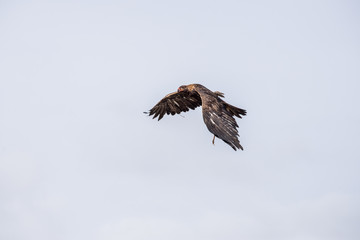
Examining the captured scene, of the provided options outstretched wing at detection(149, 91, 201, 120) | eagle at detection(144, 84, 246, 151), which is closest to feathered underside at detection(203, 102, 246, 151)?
eagle at detection(144, 84, 246, 151)

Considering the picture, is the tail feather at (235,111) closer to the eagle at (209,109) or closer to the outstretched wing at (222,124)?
the eagle at (209,109)

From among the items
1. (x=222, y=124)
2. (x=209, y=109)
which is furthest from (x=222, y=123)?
(x=209, y=109)

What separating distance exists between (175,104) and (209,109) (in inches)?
207

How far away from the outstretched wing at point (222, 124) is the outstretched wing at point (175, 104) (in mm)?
3818

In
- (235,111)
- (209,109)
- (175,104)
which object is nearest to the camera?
(209,109)

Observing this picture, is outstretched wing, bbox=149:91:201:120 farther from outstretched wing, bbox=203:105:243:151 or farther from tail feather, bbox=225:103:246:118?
outstretched wing, bbox=203:105:243:151

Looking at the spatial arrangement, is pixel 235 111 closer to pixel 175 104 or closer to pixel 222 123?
pixel 222 123

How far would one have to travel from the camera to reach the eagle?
80.3 ft

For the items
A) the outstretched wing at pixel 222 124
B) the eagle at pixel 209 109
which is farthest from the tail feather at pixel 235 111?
the outstretched wing at pixel 222 124

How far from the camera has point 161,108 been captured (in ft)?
103

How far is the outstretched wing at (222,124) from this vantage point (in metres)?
24.0

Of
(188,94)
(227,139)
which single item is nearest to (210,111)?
(227,139)

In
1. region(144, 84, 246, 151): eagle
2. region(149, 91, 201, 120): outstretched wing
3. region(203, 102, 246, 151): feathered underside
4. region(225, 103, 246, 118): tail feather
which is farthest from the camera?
region(149, 91, 201, 120): outstretched wing

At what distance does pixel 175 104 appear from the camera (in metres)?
31.1
